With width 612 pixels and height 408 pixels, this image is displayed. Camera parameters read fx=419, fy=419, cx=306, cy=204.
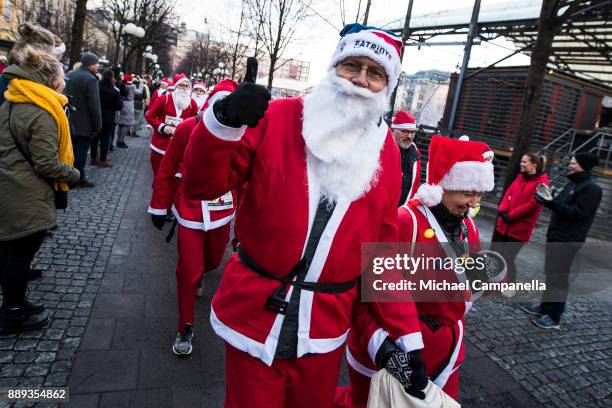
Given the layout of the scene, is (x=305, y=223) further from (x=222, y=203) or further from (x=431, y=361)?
(x=222, y=203)

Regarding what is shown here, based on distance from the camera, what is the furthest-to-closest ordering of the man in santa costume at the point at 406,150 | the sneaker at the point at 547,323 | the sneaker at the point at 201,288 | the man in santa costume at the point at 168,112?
the man in santa costume at the point at 168,112 < the man in santa costume at the point at 406,150 < the sneaker at the point at 547,323 < the sneaker at the point at 201,288

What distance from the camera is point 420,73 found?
70.2 feet

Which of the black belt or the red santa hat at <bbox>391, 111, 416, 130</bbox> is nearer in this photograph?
the black belt

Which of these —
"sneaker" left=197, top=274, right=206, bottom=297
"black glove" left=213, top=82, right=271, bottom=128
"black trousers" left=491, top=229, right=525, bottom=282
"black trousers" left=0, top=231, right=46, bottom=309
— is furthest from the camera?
"black trousers" left=491, top=229, right=525, bottom=282

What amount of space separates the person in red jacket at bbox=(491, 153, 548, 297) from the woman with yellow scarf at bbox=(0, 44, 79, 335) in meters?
4.96

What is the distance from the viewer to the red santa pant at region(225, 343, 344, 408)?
175 cm

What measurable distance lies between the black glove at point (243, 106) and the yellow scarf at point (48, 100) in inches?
85.7

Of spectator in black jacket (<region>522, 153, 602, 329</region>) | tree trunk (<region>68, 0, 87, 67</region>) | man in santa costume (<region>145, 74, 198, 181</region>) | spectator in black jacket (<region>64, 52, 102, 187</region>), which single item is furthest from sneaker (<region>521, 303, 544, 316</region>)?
tree trunk (<region>68, 0, 87, 67</region>)

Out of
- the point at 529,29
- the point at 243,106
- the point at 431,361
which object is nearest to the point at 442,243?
the point at 431,361

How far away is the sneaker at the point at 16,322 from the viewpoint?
305 cm

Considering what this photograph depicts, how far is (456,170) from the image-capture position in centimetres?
247

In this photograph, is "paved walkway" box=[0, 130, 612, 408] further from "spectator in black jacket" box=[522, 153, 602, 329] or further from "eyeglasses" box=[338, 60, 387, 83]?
"eyeglasses" box=[338, 60, 387, 83]

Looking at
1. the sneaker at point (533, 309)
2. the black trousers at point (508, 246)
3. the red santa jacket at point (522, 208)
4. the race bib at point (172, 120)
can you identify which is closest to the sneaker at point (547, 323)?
the sneaker at point (533, 309)

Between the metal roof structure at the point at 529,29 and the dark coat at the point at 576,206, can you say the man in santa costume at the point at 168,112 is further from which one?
the metal roof structure at the point at 529,29
